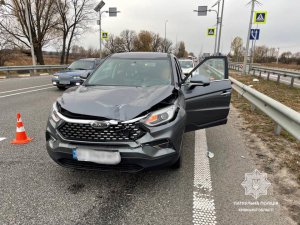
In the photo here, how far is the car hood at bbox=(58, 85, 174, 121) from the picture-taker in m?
2.50

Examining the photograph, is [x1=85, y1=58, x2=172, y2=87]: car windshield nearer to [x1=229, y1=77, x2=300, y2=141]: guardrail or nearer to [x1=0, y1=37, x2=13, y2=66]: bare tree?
[x1=229, y1=77, x2=300, y2=141]: guardrail

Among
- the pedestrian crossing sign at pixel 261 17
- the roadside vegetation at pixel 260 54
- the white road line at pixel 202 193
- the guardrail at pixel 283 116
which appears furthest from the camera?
the roadside vegetation at pixel 260 54

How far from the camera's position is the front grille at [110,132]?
2.43m

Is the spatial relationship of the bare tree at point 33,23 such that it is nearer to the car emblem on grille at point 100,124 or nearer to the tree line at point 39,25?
the tree line at point 39,25

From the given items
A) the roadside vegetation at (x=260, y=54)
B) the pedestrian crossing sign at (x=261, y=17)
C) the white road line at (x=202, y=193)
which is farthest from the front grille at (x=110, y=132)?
the roadside vegetation at (x=260, y=54)

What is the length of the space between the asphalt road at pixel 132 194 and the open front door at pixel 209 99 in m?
0.56

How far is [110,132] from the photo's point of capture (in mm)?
2436

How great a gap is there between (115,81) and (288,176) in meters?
2.88

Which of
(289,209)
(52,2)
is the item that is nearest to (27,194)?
(289,209)

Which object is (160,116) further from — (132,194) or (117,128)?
(132,194)

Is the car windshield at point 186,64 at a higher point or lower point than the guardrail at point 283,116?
higher

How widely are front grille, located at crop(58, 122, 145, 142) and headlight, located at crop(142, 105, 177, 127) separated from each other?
13 centimetres

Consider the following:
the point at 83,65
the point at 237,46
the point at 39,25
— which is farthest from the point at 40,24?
the point at 237,46

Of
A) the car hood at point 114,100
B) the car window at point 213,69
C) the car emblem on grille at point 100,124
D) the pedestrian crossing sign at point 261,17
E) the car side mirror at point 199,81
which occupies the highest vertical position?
the pedestrian crossing sign at point 261,17
